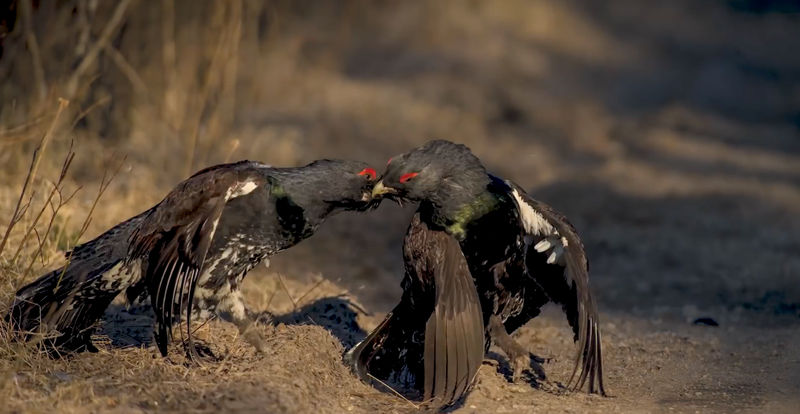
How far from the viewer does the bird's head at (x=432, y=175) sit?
19.0 feet

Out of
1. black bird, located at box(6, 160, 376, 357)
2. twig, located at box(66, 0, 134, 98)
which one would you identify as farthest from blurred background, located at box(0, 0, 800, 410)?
black bird, located at box(6, 160, 376, 357)

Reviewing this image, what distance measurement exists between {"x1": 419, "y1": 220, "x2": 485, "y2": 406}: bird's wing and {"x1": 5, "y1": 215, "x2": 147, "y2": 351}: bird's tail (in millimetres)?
1707

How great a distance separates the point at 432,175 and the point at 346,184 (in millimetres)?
521

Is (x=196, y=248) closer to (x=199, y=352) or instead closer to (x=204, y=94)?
(x=199, y=352)

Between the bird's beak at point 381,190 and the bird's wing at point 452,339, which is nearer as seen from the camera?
the bird's wing at point 452,339

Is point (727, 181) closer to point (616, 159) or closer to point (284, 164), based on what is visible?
point (616, 159)

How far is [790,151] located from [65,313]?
1027 cm

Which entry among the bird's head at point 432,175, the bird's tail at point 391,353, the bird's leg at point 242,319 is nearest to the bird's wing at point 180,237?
the bird's leg at point 242,319

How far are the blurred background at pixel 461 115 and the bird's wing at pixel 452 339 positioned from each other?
214 cm

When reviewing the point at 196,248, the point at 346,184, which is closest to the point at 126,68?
the point at 346,184

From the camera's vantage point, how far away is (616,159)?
12812mm

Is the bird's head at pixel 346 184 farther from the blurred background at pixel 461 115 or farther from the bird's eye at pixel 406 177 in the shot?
the blurred background at pixel 461 115

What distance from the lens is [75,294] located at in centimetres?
584

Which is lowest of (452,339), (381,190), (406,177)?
(452,339)
